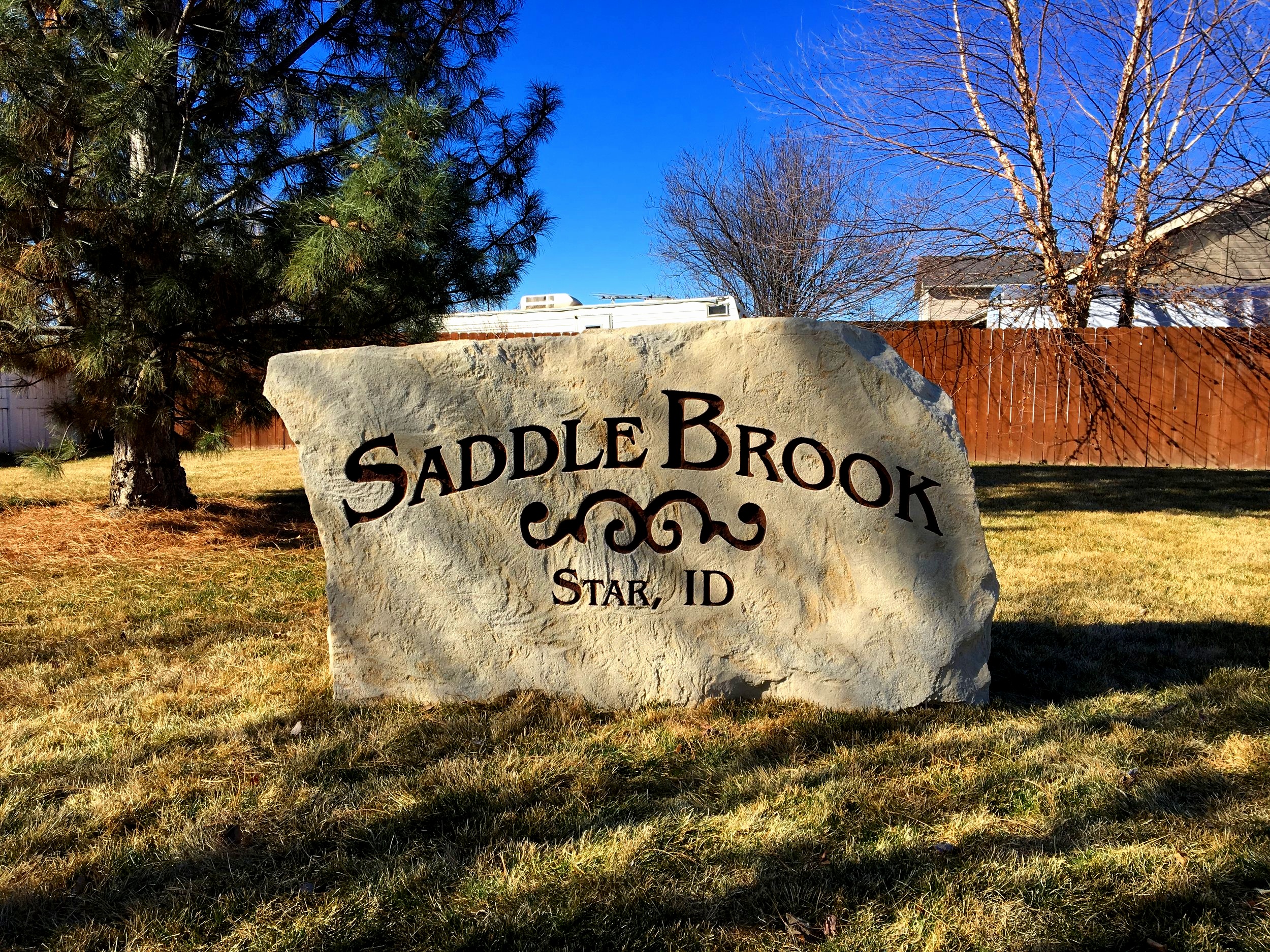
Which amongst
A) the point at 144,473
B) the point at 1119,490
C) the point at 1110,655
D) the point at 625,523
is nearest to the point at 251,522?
the point at 144,473

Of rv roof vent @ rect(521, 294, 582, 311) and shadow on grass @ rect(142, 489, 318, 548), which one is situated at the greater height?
rv roof vent @ rect(521, 294, 582, 311)

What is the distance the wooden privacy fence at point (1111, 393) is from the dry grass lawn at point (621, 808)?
723cm

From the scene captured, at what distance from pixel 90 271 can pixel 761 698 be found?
15.1 ft

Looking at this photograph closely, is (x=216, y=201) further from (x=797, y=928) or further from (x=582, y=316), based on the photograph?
(x=582, y=316)

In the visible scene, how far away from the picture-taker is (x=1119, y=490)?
877 centimetres

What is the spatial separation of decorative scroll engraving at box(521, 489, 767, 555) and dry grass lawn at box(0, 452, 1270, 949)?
1.91 feet

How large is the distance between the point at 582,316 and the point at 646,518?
43.6ft

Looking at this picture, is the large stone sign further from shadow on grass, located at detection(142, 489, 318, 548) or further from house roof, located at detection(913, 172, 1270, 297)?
house roof, located at detection(913, 172, 1270, 297)

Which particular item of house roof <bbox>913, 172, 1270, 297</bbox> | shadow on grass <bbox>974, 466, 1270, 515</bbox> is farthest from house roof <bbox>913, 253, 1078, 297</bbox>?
shadow on grass <bbox>974, 466, 1270, 515</bbox>

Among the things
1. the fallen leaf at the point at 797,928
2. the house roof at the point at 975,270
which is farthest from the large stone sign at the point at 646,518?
the house roof at the point at 975,270

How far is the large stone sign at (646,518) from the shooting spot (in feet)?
9.84

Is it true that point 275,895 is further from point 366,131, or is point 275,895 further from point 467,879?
point 366,131

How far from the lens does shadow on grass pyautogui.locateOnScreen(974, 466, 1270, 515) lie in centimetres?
777

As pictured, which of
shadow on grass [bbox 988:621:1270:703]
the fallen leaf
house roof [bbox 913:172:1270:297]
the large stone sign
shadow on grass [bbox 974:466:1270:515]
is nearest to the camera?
the fallen leaf
